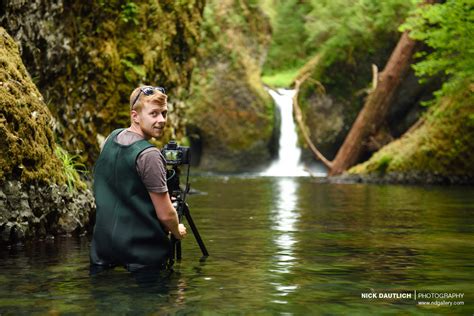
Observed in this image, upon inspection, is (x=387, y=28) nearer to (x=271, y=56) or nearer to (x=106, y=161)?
(x=271, y=56)

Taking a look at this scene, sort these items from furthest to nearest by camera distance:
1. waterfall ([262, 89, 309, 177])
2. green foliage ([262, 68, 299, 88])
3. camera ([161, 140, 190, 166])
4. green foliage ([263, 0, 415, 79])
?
1. green foliage ([262, 68, 299, 88])
2. waterfall ([262, 89, 309, 177])
3. green foliage ([263, 0, 415, 79])
4. camera ([161, 140, 190, 166])

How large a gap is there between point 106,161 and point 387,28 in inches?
1187

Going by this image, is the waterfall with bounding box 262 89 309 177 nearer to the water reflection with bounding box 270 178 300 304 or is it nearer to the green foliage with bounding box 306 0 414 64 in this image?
the green foliage with bounding box 306 0 414 64

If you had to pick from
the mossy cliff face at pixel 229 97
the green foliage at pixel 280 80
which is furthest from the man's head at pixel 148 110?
the green foliage at pixel 280 80

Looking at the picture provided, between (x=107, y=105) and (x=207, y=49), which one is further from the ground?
(x=207, y=49)

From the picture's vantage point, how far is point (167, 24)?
14742 mm

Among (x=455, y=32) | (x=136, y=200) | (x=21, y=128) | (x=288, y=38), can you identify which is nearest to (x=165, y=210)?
(x=136, y=200)

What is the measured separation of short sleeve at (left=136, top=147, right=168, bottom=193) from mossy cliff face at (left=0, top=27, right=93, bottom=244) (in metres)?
2.75

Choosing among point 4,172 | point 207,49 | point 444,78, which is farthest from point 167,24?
point 207,49

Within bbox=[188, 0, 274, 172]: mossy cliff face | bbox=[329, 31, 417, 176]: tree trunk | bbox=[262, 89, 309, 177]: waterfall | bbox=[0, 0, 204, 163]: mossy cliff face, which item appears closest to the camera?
bbox=[0, 0, 204, 163]: mossy cliff face

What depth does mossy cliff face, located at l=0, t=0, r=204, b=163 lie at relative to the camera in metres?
10.2

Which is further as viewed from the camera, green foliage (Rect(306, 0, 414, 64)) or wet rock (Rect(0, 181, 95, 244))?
green foliage (Rect(306, 0, 414, 64))

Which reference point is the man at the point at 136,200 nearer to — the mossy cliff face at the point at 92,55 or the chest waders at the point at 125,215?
the chest waders at the point at 125,215

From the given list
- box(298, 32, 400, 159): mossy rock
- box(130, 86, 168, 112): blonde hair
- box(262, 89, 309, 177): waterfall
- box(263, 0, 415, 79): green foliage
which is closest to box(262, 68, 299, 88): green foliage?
box(298, 32, 400, 159): mossy rock
